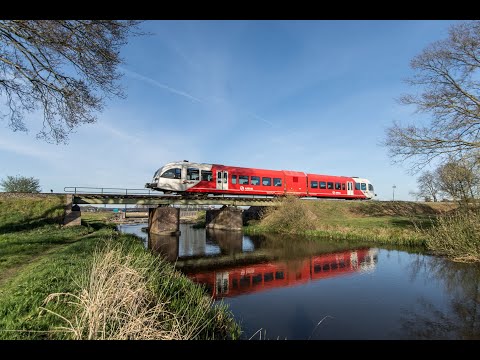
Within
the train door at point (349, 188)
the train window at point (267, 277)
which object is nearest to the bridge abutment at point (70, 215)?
the train window at point (267, 277)

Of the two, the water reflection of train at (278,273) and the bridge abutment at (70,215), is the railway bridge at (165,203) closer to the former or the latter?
the bridge abutment at (70,215)

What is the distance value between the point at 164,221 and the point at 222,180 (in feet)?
27.9

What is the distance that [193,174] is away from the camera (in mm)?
28016

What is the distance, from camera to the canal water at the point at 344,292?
8.10m

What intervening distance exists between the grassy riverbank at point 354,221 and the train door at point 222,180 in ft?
22.2

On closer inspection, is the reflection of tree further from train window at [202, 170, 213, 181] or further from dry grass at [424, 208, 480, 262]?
train window at [202, 170, 213, 181]

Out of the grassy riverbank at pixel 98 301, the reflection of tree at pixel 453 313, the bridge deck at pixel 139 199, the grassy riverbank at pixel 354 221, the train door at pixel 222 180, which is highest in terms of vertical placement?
the train door at pixel 222 180

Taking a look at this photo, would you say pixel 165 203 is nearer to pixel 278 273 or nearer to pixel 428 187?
pixel 278 273

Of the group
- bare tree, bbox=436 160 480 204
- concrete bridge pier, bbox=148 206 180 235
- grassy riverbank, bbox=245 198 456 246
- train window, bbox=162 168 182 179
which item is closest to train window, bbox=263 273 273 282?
grassy riverbank, bbox=245 198 456 246

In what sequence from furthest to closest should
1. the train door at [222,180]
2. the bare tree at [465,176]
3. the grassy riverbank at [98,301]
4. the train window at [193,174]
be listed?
the train door at [222,180]
the train window at [193,174]
the bare tree at [465,176]
the grassy riverbank at [98,301]

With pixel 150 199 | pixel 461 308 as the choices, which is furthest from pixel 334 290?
pixel 150 199

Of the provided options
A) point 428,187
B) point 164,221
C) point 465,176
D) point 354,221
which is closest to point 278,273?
point 465,176

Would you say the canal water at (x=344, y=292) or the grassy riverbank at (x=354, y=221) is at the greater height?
the grassy riverbank at (x=354, y=221)
